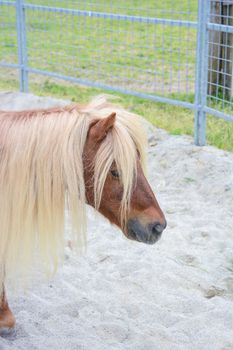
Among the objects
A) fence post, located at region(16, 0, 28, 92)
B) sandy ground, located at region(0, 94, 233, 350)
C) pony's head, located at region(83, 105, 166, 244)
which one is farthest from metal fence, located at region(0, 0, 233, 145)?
pony's head, located at region(83, 105, 166, 244)

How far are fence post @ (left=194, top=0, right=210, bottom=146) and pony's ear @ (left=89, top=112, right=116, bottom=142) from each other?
3056 mm

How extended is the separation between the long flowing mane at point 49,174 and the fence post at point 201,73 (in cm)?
296

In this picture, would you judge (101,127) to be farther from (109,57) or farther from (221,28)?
(109,57)

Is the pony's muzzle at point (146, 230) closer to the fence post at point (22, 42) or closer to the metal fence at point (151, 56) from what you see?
the metal fence at point (151, 56)

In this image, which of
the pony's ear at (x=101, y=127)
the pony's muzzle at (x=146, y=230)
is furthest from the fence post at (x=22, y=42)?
the pony's muzzle at (x=146, y=230)

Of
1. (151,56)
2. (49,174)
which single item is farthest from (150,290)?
(151,56)

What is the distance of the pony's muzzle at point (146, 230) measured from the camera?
8.92 ft

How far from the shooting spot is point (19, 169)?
2.70 meters

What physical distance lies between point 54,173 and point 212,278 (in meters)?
1.54

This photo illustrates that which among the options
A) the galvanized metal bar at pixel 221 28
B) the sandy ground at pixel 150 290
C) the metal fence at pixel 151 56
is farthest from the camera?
the metal fence at pixel 151 56

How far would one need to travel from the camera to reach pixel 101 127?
8.79 feet

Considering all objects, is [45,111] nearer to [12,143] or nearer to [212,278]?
[12,143]

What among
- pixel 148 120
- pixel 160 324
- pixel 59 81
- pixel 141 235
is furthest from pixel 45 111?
pixel 59 81

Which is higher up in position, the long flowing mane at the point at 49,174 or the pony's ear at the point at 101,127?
the pony's ear at the point at 101,127
